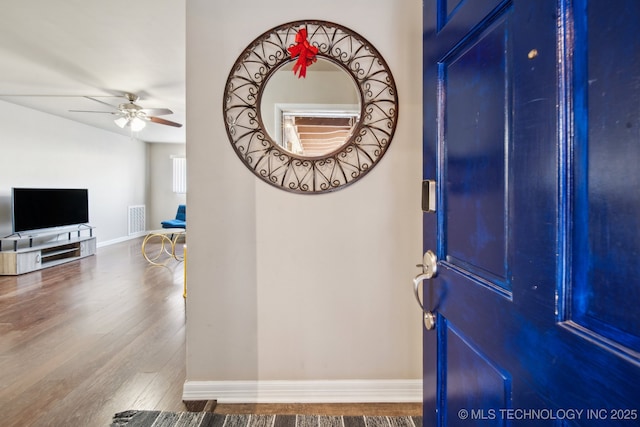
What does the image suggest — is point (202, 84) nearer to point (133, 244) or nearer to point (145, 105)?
point (145, 105)

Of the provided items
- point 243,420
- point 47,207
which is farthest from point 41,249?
point 243,420

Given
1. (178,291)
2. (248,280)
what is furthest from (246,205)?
(178,291)

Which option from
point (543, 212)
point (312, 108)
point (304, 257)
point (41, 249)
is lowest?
point (41, 249)

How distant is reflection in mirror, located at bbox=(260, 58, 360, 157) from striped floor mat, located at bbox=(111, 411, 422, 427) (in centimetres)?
127

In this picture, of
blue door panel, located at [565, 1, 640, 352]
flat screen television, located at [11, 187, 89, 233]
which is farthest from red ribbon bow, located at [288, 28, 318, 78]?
flat screen television, located at [11, 187, 89, 233]

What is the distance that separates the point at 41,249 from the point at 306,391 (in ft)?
16.1

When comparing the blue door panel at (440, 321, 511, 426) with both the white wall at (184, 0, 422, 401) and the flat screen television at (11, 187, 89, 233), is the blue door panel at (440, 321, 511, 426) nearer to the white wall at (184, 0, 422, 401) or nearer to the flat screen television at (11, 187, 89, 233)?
the white wall at (184, 0, 422, 401)

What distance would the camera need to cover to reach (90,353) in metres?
2.09

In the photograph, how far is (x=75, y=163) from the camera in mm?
5594

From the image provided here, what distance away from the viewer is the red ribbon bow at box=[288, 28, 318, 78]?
145cm

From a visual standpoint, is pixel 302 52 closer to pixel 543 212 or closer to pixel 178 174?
pixel 543 212

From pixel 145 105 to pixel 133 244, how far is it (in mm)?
3178

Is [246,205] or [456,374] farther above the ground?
[246,205]

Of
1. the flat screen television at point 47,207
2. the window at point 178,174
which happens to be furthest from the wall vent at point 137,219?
the flat screen television at point 47,207
